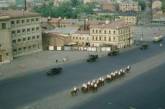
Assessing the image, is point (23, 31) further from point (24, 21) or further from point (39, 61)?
point (39, 61)

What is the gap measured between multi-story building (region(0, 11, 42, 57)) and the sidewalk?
4.74 feet

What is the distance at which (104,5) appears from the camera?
5620 inches

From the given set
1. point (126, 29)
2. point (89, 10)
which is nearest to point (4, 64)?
point (126, 29)

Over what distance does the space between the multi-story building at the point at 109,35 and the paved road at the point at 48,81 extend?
8.56m

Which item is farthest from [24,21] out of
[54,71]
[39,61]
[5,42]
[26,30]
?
[54,71]

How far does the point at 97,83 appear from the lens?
1523 inches

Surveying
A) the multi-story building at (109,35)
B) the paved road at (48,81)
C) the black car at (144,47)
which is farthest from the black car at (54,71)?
the black car at (144,47)

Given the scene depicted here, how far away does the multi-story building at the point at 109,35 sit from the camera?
6438cm

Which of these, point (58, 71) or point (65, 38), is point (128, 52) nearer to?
point (65, 38)

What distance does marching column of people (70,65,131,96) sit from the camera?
36778 millimetres

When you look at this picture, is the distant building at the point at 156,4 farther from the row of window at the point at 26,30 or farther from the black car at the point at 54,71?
the black car at the point at 54,71

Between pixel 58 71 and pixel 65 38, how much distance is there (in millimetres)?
22116

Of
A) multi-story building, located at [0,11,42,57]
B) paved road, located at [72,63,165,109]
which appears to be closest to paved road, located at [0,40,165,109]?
paved road, located at [72,63,165,109]

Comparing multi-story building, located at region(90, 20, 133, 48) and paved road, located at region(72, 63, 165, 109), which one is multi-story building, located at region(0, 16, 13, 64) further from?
paved road, located at region(72, 63, 165, 109)
